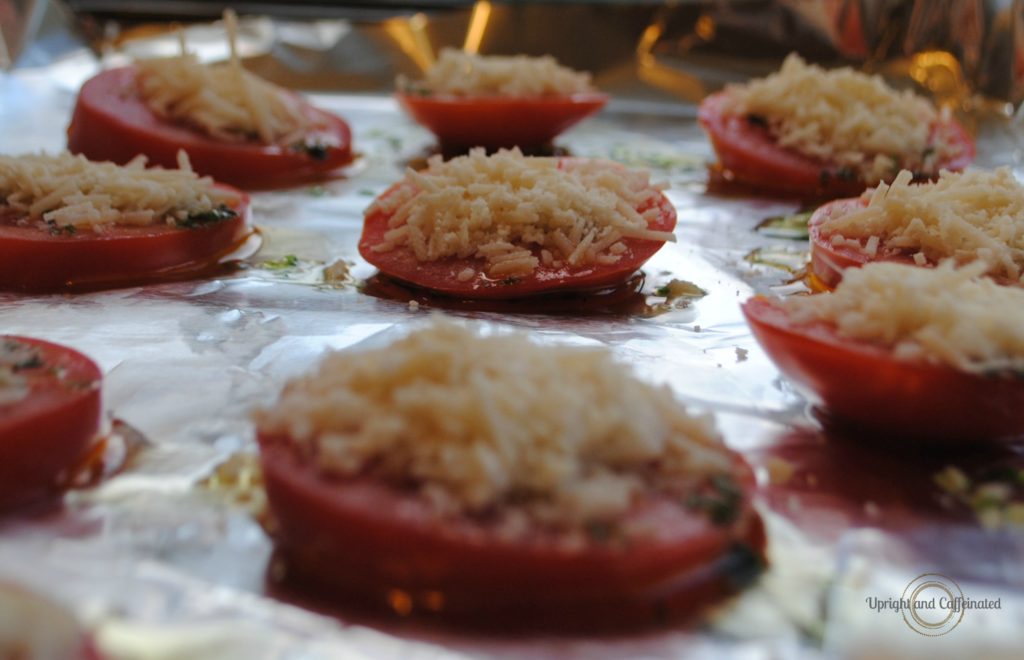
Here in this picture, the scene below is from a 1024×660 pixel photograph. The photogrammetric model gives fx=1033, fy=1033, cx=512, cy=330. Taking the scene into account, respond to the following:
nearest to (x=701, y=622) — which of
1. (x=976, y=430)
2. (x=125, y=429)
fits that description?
(x=976, y=430)

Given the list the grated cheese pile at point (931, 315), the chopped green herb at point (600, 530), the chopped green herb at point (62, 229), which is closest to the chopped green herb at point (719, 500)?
the chopped green herb at point (600, 530)

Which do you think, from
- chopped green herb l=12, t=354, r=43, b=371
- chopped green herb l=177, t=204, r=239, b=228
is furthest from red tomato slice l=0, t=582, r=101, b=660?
chopped green herb l=177, t=204, r=239, b=228

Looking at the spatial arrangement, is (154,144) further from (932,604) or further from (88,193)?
(932,604)

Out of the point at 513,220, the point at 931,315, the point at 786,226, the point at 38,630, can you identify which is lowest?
the point at 786,226

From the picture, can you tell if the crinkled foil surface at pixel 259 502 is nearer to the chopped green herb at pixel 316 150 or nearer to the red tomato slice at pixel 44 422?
the red tomato slice at pixel 44 422

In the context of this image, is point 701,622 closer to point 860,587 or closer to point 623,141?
point 860,587

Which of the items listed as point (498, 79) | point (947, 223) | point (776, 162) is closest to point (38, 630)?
point (947, 223)
